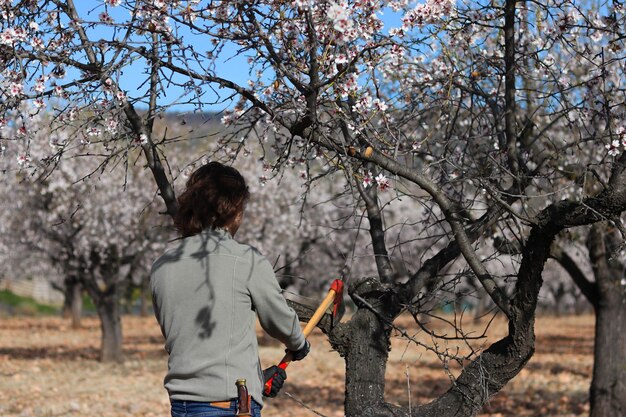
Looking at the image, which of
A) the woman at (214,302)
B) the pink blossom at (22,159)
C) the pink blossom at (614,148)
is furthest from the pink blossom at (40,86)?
the pink blossom at (614,148)

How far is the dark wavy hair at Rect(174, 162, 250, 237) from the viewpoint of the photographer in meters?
3.24

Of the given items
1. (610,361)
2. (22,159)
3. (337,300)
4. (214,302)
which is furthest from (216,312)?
(610,361)

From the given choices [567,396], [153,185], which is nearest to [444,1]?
[567,396]

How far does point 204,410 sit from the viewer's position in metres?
3.13

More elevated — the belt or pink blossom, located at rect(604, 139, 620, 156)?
pink blossom, located at rect(604, 139, 620, 156)

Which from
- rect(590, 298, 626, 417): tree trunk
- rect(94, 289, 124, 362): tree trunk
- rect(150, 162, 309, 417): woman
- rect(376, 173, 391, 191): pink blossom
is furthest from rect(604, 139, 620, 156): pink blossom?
rect(94, 289, 124, 362): tree trunk

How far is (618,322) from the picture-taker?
10.6 meters

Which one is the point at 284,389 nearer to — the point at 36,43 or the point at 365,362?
the point at 365,362

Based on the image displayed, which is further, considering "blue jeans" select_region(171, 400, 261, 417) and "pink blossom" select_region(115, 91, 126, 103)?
"pink blossom" select_region(115, 91, 126, 103)

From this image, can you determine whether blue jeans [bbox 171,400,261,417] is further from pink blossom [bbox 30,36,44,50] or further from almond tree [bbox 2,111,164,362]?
almond tree [bbox 2,111,164,362]

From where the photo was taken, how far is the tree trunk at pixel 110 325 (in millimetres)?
18500

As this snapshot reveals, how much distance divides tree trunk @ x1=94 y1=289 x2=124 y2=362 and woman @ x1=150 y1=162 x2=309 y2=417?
15724mm

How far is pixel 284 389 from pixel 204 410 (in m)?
11.4

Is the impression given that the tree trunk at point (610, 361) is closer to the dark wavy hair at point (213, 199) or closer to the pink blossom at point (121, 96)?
the pink blossom at point (121, 96)
